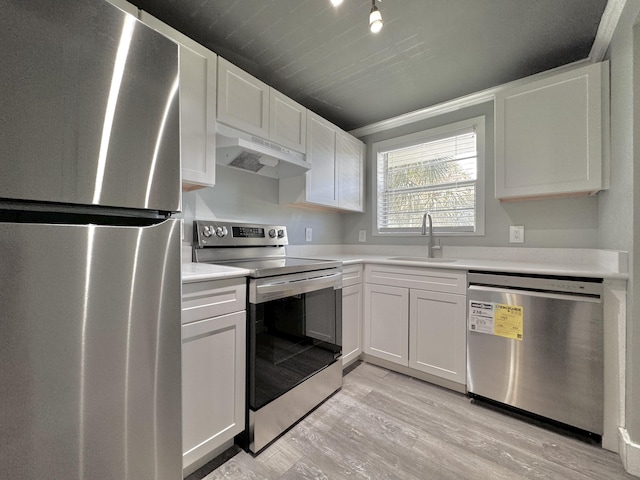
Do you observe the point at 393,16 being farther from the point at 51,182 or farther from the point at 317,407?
the point at 317,407

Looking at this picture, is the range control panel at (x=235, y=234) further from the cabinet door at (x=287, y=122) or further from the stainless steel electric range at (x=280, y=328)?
the cabinet door at (x=287, y=122)

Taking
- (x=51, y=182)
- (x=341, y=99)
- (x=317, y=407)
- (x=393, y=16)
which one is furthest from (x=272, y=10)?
(x=317, y=407)

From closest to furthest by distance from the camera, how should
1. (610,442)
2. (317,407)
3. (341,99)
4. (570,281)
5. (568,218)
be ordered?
(610,442)
(570,281)
(317,407)
(568,218)
(341,99)

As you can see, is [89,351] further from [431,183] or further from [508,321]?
[431,183]

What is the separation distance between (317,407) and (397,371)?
80cm

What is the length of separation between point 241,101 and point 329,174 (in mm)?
998

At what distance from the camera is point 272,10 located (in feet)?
4.84

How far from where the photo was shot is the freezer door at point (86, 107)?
0.60 meters

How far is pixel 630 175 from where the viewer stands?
4.39ft

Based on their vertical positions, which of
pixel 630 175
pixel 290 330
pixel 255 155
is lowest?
pixel 290 330

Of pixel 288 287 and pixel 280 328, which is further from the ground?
pixel 288 287

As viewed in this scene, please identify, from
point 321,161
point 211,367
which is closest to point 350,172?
point 321,161

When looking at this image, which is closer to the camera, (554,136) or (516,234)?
(554,136)

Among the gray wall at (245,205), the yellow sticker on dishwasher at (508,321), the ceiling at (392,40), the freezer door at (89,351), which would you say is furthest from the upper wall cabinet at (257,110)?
the yellow sticker on dishwasher at (508,321)
